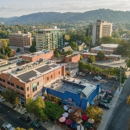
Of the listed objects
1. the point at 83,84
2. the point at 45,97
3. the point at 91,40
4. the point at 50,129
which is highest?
the point at 91,40

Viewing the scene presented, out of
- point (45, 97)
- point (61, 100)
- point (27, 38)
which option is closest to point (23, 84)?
point (45, 97)

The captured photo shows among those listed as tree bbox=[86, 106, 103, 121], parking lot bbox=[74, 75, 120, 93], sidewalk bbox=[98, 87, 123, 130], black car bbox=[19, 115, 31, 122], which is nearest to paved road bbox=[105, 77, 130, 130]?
sidewalk bbox=[98, 87, 123, 130]

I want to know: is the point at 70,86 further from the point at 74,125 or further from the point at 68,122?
the point at 74,125

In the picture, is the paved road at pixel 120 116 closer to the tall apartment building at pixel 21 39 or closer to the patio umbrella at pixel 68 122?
the patio umbrella at pixel 68 122

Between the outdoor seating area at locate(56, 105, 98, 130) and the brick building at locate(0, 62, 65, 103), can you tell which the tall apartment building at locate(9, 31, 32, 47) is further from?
the outdoor seating area at locate(56, 105, 98, 130)

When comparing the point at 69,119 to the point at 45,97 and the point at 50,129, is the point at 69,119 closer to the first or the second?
the point at 50,129
